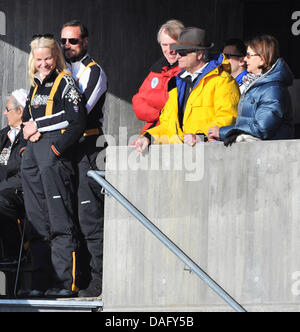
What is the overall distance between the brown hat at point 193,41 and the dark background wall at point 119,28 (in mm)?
3022

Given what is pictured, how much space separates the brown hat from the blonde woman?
1.01 m

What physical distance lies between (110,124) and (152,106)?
9.00 feet

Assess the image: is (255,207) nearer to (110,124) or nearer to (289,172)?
(289,172)

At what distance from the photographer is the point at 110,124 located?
35.9ft

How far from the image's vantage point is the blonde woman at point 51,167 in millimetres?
7859

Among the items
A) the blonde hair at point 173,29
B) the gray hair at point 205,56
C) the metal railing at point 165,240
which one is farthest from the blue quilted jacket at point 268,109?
the blonde hair at point 173,29

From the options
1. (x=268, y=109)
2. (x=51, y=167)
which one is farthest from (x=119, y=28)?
(x=268, y=109)

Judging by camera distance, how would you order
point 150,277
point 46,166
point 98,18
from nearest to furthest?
1. point 150,277
2. point 46,166
3. point 98,18

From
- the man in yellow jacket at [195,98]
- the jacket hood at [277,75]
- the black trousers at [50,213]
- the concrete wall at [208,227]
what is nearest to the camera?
the concrete wall at [208,227]

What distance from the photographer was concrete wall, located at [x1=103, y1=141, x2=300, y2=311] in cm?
684

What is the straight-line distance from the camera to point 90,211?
7984mm

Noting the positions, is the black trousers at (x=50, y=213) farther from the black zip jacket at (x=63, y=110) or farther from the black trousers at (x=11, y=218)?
the black trousers at (x=11, y=218)

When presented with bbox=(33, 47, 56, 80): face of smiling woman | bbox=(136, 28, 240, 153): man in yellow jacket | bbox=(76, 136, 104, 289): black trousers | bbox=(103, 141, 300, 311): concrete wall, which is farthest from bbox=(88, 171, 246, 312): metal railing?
bbox=(33, 47, 56, 80): face of smiling woman
